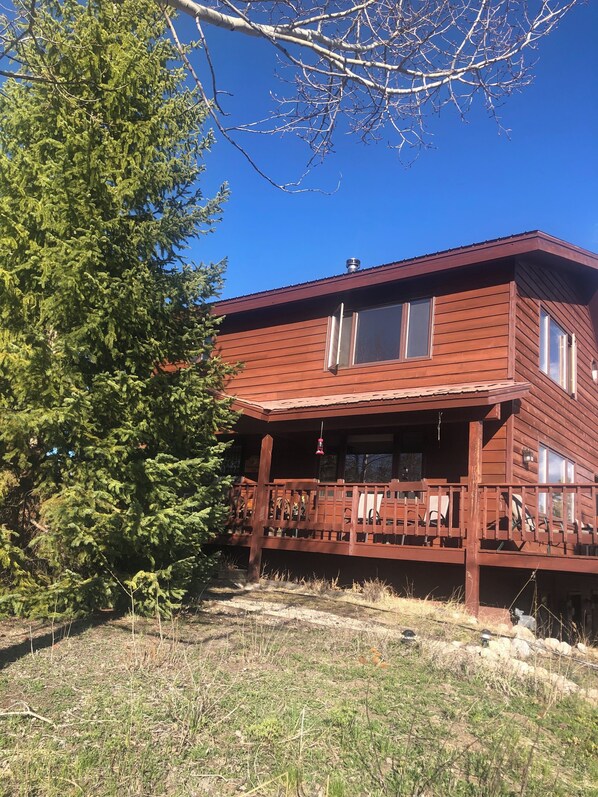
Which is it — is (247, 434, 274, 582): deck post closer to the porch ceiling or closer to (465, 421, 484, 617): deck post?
the porch ceiling

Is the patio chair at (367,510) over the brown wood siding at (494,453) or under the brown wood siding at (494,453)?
under

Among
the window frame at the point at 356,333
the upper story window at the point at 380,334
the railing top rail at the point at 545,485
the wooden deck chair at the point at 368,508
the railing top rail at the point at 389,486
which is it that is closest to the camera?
the railing top rail at the point at 545,485

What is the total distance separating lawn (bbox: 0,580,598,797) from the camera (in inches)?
112

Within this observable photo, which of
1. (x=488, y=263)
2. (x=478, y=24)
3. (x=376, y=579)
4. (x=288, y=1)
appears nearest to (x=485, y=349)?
(x=488, y=263)

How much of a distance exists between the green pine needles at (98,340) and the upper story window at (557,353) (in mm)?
7177

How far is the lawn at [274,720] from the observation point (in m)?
2.85

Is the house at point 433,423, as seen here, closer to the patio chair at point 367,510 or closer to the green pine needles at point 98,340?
the patio chair at point 367,510

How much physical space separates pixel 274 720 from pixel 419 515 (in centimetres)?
611

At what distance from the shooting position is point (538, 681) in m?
4.61

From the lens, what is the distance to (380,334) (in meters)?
11.7

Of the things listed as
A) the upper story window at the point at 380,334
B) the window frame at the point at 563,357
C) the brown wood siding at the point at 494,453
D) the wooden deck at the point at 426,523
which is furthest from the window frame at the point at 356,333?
the wooden deck at the point at 426,523

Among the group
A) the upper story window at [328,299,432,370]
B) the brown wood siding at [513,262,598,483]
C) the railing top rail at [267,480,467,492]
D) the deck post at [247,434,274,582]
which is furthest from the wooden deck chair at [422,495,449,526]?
the deck post at [247,434,274,582]

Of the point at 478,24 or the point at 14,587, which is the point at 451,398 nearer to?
the point at 478,24

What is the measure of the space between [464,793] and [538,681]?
2.13m
